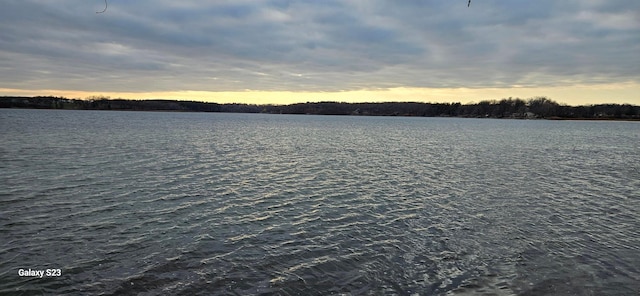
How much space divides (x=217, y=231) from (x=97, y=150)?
1104 inches

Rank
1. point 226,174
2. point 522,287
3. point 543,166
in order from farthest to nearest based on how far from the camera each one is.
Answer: point 543,166, point 226,174, point 522,287

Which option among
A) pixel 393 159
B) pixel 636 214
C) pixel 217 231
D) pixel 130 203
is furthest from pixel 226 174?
pixel 636 214

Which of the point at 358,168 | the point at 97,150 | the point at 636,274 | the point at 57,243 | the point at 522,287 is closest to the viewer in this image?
the point at 522,287

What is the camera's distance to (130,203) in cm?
1600

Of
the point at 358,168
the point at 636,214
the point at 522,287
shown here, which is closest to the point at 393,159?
the point at 358,168

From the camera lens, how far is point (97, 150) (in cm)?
3488

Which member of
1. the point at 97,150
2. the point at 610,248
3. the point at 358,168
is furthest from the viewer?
the point at 97,150

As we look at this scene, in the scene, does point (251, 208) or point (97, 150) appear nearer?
point (251, 208)

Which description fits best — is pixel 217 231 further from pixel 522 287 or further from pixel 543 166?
pixel 543 166

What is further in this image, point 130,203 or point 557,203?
point 557,203

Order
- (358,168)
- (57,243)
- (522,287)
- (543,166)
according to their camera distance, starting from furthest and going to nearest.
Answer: (543,166) < (358,168) < (57,243) < (522,287)

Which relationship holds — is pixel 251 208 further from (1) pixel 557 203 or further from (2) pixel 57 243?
(1) pixel 557 203

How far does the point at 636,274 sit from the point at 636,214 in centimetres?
804

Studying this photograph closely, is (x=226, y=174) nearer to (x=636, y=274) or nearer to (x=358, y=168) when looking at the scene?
(x=358, y=168)
